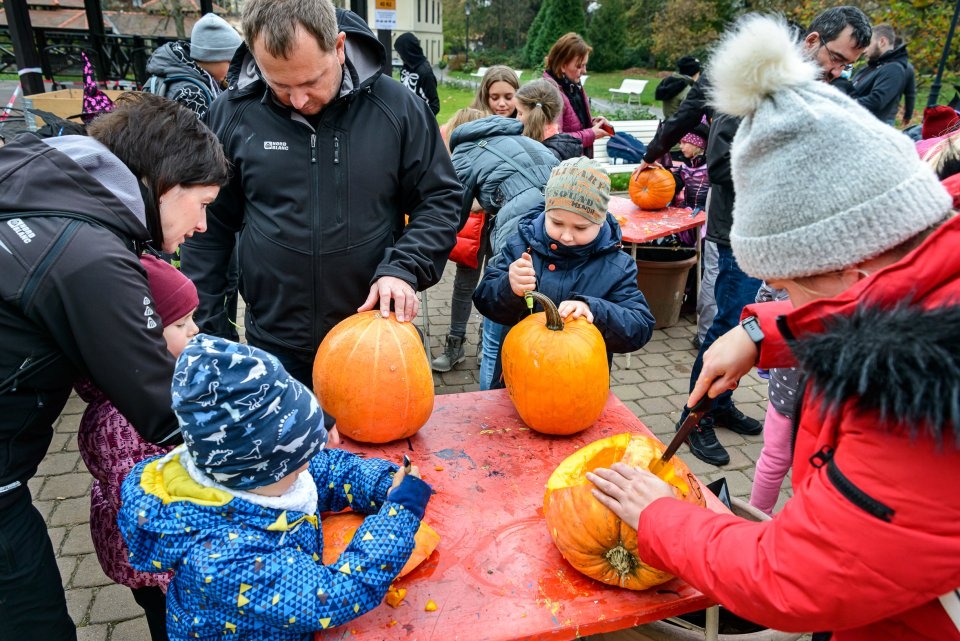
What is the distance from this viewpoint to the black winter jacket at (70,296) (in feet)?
4.55

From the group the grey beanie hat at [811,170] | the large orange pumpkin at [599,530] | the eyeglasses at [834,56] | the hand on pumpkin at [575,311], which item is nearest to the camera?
the grey beanie hat at [811,170]

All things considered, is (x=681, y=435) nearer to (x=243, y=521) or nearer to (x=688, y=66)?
(x=243, y=521)

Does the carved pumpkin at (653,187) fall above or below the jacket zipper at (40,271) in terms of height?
below

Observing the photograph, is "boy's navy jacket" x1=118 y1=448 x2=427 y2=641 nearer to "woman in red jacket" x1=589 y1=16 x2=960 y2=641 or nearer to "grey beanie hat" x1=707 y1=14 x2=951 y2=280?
"woman in red jacket" x1=589 y1=16 x2=960 y2=641

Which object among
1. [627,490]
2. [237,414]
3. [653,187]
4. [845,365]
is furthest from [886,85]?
[237,414]

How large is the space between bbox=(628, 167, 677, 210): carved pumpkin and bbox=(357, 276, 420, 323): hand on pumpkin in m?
4.22

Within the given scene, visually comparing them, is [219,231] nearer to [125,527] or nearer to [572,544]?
[125,527]

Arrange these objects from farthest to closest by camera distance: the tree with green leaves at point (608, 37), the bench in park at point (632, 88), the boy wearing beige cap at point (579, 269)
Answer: the tree with green leaves at point (608, 37) < the bench in park at point (632, 88) < the boy wearing beige cap at point (579, 269)

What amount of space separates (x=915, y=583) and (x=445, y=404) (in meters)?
1.62

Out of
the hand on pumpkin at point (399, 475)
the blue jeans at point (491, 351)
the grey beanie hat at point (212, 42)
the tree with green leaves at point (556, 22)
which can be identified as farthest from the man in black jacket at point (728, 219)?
the tree with green leaves at point (556, 22)

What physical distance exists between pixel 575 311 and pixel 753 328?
677mm

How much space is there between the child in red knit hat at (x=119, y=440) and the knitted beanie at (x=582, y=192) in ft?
4.69

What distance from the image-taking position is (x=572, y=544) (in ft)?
4.98

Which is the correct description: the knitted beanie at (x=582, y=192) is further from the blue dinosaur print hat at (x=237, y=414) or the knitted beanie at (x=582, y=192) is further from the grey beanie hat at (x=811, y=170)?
the blue dinosaur print hat at (x=237, y=414)
